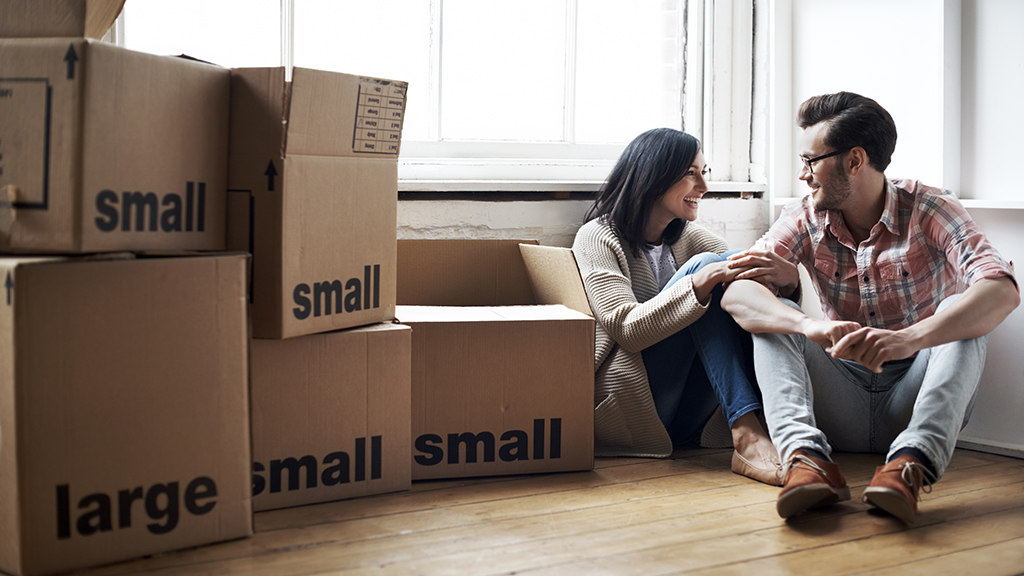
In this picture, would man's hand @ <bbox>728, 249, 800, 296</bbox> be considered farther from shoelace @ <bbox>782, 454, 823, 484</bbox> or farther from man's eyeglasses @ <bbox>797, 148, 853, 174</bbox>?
shoelace @ <bbox>782, 454, 823, 484</bbox>

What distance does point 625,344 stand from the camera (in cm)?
170

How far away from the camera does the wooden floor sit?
1.13 meters

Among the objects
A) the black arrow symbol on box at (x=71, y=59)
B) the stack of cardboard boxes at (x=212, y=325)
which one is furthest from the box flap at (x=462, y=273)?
the black arrow symbol on box at (x=71, y=59)

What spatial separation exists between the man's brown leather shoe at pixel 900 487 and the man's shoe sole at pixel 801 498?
0.07 m

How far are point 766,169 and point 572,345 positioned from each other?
45.9 inches

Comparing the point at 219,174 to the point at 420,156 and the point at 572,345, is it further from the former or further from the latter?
the point at 420,156

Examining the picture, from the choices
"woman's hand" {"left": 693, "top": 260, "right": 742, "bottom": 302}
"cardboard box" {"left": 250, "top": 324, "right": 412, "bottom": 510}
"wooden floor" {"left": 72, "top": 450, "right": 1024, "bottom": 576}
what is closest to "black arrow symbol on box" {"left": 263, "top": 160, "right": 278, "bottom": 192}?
"cardboard box" {"left": 250, "top": 324, "right": 412, "bottom": 510}

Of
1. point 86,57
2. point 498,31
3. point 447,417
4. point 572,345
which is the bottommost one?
point 447,417

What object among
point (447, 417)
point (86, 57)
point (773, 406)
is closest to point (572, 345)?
point (447, 417)

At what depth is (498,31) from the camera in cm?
216

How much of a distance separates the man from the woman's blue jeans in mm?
76

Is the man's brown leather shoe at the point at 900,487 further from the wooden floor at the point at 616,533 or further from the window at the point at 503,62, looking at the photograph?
the window at the point at 503,62

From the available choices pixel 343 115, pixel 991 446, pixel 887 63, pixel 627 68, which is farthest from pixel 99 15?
pixel 991 446

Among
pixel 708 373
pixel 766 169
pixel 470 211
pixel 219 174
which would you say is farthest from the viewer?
pixel 766 169
